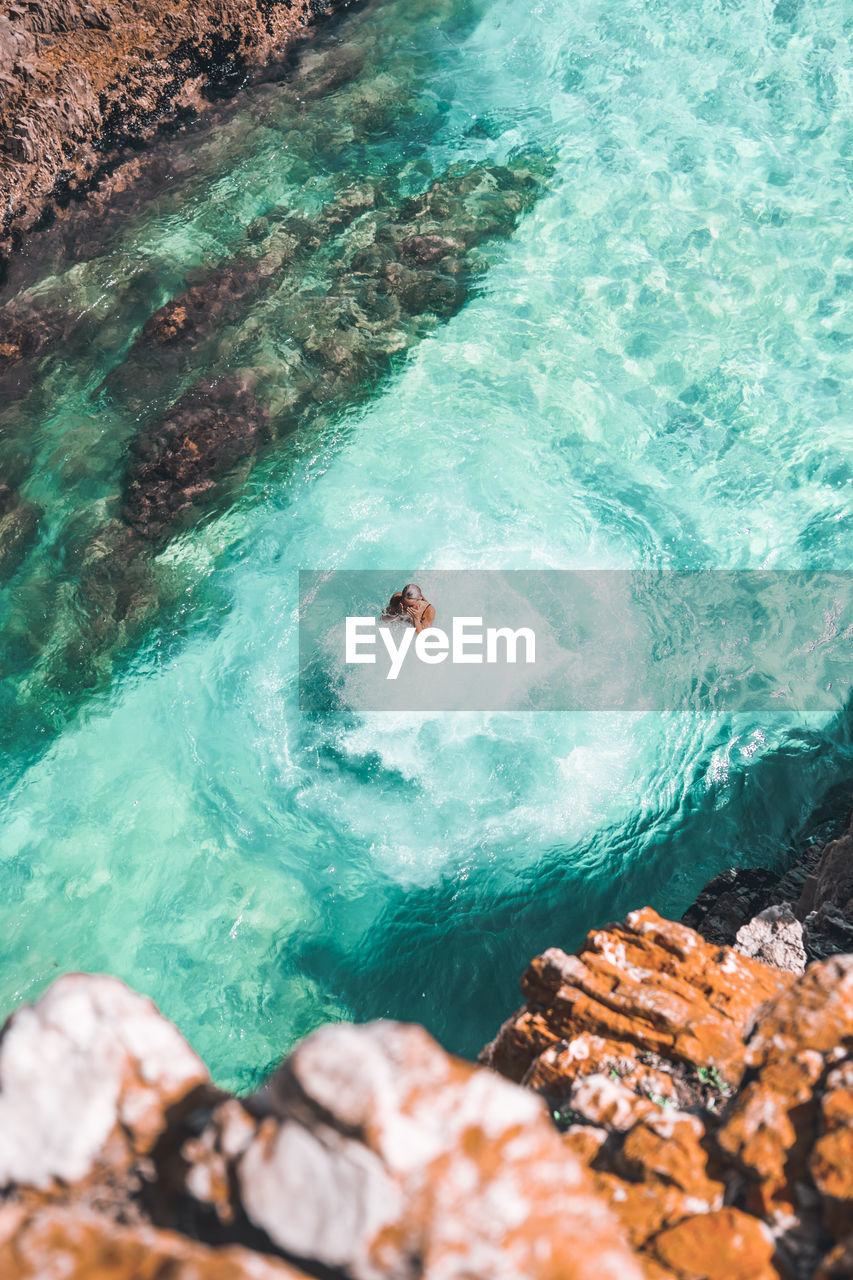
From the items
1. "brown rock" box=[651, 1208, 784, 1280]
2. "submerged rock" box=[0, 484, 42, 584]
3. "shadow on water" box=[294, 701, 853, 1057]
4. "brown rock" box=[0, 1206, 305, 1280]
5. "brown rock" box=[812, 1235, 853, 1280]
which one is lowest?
"shadow on water" box=[294, 701, 853, 1057]

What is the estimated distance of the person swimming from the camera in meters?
12.8

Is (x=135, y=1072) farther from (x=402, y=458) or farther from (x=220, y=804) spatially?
(x=402, y=458)

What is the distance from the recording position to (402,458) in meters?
16.4

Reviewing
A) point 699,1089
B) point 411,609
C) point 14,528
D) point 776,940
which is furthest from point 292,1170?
point 14,528

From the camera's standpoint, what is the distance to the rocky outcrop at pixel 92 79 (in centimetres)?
1838

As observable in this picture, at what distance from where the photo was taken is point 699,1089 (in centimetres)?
665

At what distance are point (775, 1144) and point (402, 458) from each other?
13630mm

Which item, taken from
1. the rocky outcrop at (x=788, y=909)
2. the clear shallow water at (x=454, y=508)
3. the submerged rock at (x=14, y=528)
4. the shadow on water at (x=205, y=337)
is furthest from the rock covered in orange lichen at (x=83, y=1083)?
the submerged rock at (x=14, y=528)

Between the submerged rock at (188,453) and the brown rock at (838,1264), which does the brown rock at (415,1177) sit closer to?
the brown rock at (838,1264)

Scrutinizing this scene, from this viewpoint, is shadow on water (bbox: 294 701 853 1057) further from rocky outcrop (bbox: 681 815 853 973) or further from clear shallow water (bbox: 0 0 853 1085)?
rocky outcrop (bbox: 681 815 853 973)

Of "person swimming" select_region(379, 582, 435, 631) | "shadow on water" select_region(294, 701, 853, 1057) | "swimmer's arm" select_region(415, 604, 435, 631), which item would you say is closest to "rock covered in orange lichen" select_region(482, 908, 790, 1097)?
"shadow on water" select_region(294, 701, 853, 1057)

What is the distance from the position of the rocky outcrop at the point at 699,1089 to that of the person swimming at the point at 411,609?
643 cm

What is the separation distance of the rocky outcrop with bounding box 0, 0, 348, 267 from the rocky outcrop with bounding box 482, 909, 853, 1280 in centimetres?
2146

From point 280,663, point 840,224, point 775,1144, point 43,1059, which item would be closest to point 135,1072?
point 43,1059
